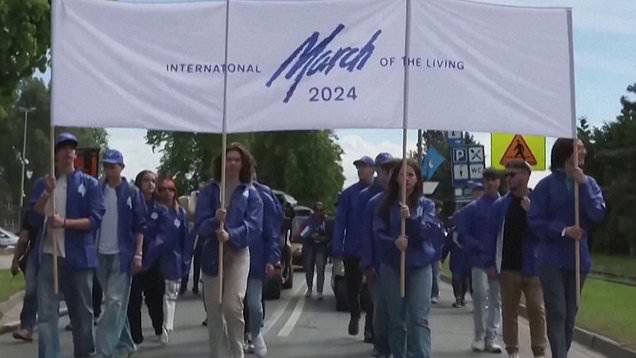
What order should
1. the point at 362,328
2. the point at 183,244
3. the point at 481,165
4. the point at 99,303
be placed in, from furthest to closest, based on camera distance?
the point at 481,165
the point at 362,328
the point at 99,303
the point at 183,244

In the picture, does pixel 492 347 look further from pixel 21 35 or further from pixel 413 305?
pixel 21 35

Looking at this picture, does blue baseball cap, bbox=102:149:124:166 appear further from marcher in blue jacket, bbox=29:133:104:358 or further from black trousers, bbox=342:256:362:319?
black trousers, bbox=342:256:362:319

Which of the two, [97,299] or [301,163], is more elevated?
[301,163]

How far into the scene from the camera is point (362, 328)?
16.4 metres

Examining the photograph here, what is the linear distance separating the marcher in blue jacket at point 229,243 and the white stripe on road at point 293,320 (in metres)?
5.27

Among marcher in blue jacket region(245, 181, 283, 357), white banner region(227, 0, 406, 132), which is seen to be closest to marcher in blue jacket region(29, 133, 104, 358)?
white banner region(227, 0, 406, 132)

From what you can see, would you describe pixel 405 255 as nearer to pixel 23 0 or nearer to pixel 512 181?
pixel 512 181

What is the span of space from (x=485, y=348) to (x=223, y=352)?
454 centimetres

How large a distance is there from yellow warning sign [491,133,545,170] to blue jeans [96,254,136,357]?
11601mm

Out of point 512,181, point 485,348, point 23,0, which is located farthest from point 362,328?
point 23,0

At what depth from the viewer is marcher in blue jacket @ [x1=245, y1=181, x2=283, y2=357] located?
38.8ft

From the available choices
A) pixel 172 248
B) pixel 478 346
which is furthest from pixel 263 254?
pixel 478 346

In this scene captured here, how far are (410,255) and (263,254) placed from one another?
2.18 metres

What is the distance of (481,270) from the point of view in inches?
541
